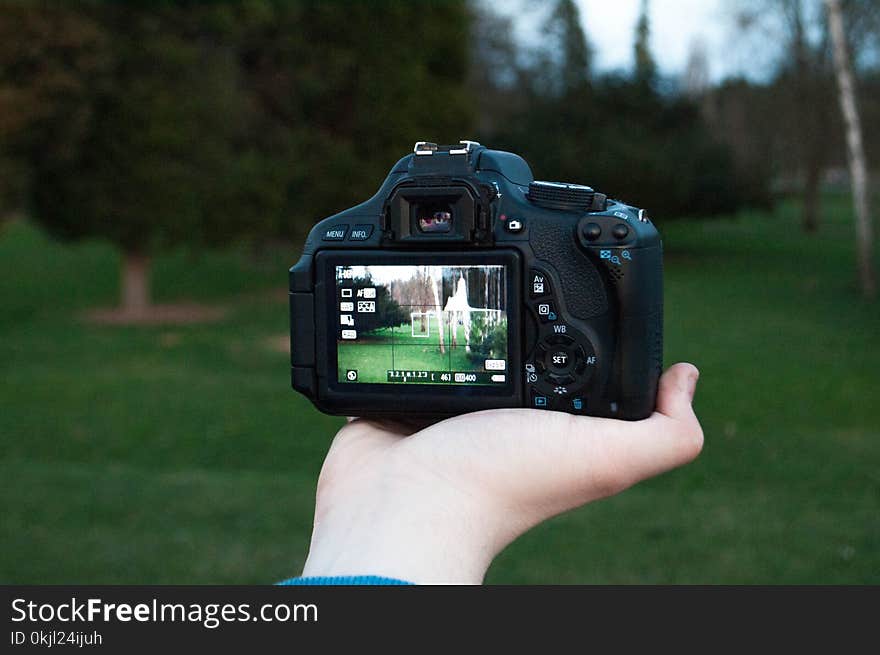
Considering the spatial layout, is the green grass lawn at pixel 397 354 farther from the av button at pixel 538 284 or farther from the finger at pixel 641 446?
the finger at pixel 641 446

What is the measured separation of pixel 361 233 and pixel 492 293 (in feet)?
0.96

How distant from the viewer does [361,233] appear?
1.99 meters

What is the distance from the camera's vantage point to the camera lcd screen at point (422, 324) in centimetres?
192

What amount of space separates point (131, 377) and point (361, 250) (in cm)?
759

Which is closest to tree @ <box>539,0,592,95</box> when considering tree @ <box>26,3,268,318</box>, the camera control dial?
tree @ <box>26,3,268,318</box>

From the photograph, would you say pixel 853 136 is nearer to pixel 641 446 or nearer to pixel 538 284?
pixel 538 284

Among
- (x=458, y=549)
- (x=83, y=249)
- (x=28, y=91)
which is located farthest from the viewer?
(x=83, y=249)

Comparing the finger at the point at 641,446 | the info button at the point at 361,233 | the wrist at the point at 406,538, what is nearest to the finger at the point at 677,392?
the finger at the point at 641,446

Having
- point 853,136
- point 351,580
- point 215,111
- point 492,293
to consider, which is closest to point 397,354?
point 492,293

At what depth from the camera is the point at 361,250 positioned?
6.48ft

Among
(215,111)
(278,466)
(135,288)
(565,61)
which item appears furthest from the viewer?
(565,61)
